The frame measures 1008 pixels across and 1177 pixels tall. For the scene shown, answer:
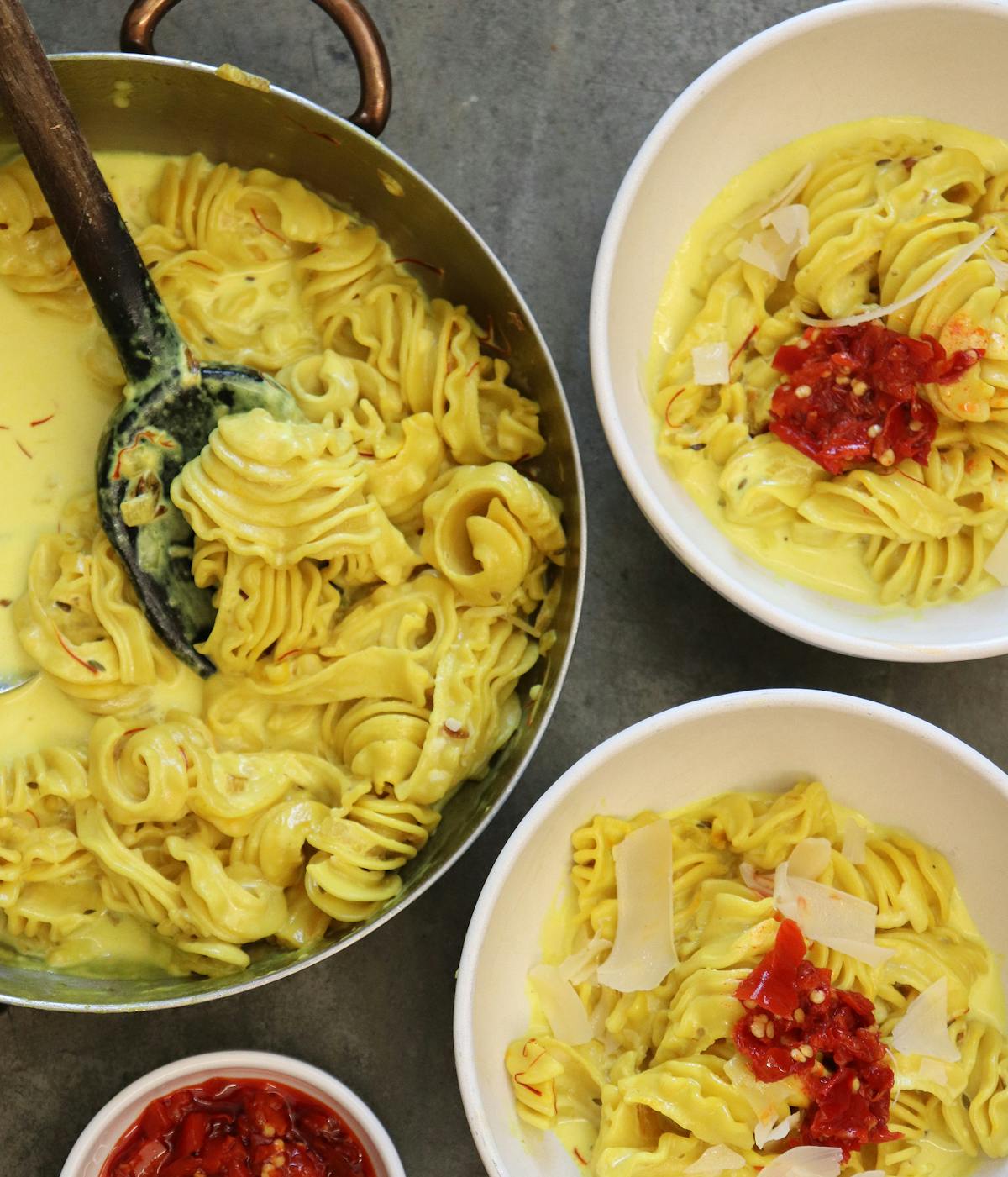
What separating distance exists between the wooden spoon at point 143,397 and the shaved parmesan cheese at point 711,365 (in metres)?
0.87

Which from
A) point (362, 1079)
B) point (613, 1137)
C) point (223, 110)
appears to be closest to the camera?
point (613, 1137)

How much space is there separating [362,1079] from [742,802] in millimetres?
1110

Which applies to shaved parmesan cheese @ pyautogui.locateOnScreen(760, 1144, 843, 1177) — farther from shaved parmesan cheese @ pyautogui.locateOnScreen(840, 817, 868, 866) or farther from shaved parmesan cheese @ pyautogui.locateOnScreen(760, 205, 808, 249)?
shaved parmesan cheese @ pyautogui.locateOnScreen(760, 205, 808, 249)

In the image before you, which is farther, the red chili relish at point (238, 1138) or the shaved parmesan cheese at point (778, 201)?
the shaved parmesan cheese at point (778, 201)

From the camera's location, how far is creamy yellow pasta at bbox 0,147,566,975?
2.34 m

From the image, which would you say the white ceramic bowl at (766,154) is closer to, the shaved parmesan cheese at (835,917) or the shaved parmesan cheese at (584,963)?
the shaved parmesan cheese at (835,917)

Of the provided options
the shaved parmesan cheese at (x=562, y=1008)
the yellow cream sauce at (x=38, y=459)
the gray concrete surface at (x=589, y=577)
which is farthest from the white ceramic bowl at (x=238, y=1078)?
the yellow cream sauce at (x=38, y=459)

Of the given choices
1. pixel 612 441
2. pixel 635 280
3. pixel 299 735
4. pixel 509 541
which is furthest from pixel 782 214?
pixel 299 735

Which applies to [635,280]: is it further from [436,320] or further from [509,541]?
[509,541]

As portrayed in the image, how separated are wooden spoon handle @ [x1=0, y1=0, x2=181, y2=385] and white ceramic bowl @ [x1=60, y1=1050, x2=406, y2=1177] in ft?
4.75

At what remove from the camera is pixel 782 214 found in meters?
2.55

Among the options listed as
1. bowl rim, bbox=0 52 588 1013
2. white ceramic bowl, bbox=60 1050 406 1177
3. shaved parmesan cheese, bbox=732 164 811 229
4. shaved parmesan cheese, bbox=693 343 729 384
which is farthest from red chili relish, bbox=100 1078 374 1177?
shaved parmesan cheese, bbox=732 164 811 229

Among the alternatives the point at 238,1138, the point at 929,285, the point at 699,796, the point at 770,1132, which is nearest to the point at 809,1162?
the point at 770,1132

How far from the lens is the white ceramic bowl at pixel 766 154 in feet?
7.82
